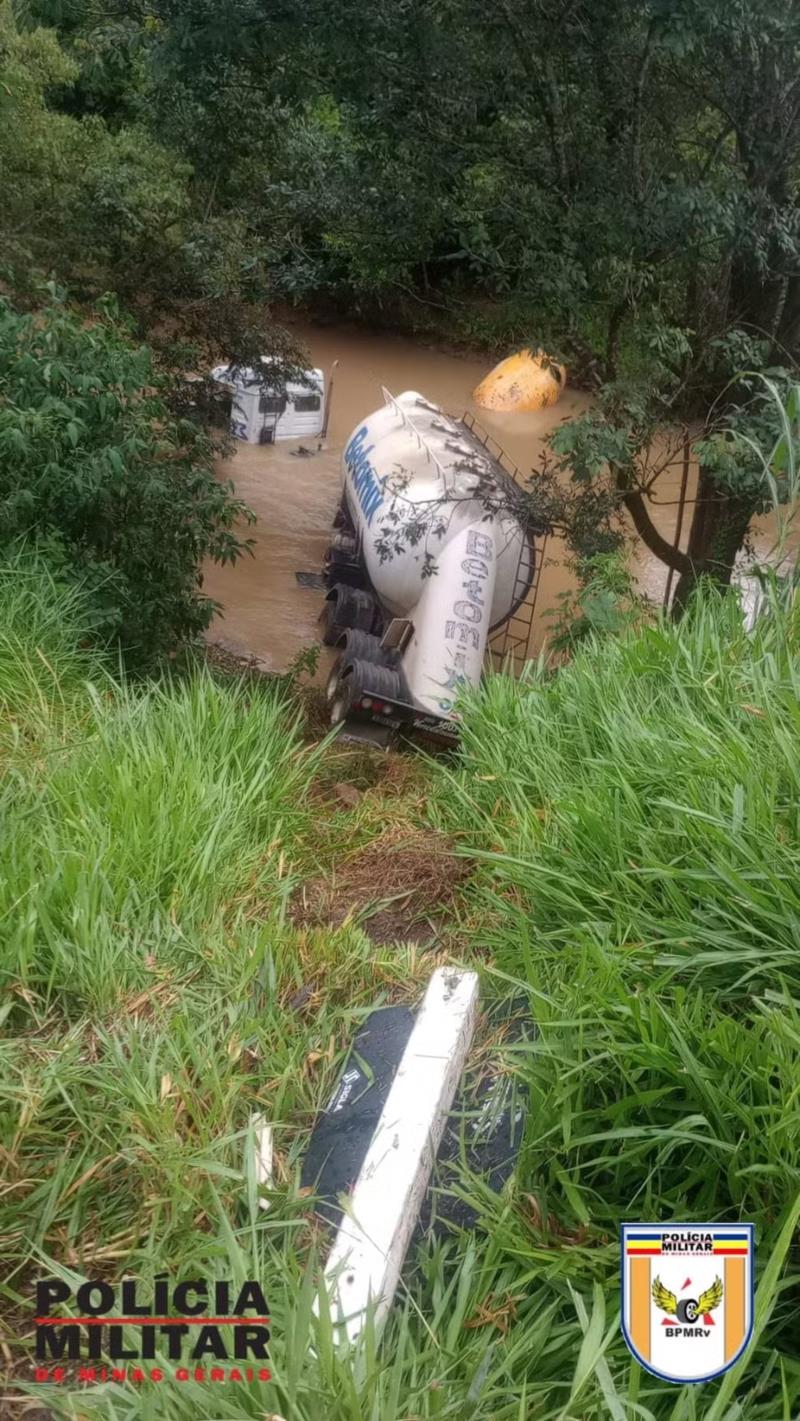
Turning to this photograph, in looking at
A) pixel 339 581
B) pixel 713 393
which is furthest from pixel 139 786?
pixel 339 581

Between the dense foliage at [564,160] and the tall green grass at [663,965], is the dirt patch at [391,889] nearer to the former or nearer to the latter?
the tall green grass at [663,965]

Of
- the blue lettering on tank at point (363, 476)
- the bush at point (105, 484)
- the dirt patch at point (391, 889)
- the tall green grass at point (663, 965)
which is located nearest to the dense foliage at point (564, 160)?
the bush at point (105, 484)

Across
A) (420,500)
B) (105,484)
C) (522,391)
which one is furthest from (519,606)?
(522,391)

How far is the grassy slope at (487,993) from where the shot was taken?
1.88m

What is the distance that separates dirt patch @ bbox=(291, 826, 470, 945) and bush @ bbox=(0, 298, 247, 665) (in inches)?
84.3

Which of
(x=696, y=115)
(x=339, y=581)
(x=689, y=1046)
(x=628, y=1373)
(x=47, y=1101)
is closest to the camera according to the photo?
(x=628, y=1373)

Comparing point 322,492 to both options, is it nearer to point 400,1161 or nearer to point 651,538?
point 651,538

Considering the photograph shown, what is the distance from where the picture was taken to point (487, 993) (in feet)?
9.31

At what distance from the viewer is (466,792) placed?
12.1ft

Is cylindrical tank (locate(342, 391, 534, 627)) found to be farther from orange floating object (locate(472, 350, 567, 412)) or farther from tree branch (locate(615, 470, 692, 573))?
orange floating object (locate(472, 350, 567, 412))

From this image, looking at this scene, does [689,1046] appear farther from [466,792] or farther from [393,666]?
[393,666]

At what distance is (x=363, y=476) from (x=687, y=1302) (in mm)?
11791

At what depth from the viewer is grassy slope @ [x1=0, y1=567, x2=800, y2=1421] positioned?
188cm

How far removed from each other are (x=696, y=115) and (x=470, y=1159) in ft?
24.8
